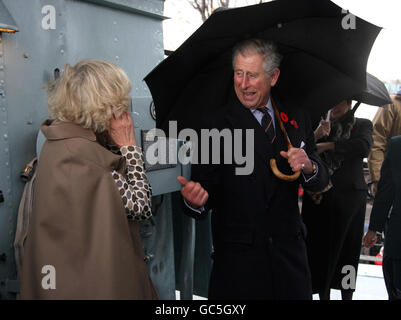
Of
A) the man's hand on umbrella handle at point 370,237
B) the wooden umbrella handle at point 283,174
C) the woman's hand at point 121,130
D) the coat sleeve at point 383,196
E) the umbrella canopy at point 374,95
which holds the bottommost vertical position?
the man's hand on umbrella handle at point 370,237

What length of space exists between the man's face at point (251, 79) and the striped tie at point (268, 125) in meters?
0.09

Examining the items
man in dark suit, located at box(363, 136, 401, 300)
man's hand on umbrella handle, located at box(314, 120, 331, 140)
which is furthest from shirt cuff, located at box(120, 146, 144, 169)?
man's hand on umbrella handle, located at box(314, 120, 331, 140)

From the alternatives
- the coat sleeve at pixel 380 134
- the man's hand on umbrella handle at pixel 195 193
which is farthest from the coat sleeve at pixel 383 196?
the coat sleeve at pixel 380 134

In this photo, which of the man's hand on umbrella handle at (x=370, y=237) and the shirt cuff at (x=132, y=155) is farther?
the man's hand on umbrella handle at (x=370, y=237)

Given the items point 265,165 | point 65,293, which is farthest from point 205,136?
point 65,293

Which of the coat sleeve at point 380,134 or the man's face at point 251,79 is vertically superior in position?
the man's face at point 251,79

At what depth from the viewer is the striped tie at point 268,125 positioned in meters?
2.34

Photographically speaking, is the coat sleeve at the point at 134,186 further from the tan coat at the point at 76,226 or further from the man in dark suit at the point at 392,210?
the man in dark suit at the point at 392,210

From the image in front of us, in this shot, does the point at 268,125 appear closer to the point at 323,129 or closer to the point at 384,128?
the point at 323,129

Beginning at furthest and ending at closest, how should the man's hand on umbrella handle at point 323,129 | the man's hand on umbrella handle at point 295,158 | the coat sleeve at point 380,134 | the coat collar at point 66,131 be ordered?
the coat sleeve at point 380,134 → the man's hand on umbrella handle at point 323,129 → the man's hand on umbrella handle at point 295,158 → the coat collar at point 66,131

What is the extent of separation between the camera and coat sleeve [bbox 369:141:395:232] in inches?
107

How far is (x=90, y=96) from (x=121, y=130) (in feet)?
0.81

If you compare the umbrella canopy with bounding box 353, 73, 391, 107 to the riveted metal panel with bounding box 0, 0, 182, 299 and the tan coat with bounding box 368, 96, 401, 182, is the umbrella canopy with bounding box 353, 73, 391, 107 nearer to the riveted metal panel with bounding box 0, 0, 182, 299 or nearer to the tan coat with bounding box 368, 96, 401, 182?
the tan coat with bounding box 368, 96, 401, 182
